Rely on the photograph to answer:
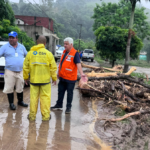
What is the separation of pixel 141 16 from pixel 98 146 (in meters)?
30.3

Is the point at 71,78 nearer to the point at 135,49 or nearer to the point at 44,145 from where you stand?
the point at 44,145

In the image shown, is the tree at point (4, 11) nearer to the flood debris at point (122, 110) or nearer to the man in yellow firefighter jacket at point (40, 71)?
the flood debris at point (122, 110)

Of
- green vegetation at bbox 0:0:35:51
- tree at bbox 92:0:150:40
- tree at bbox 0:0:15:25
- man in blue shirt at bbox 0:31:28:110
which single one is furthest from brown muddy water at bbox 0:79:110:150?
tree at bbox 92:0:150:40

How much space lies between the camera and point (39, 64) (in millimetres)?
4238

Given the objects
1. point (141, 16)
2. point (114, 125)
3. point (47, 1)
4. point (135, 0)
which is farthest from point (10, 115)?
point (47, 1)

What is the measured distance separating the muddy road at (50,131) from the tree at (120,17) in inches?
1047

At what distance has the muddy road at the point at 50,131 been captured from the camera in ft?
11.3

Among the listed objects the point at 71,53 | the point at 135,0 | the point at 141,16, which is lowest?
the point at 71,53

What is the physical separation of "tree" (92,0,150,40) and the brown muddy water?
26607mm

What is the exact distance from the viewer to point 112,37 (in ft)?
62.9

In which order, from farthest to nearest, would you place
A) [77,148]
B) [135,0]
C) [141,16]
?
[141,16], [135,0], [77,148]

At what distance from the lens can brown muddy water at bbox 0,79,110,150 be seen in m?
3.44

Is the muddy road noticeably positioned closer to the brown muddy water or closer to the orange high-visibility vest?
the brown muddy water

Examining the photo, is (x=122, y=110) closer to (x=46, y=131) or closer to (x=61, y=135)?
(x=61, y=135)
